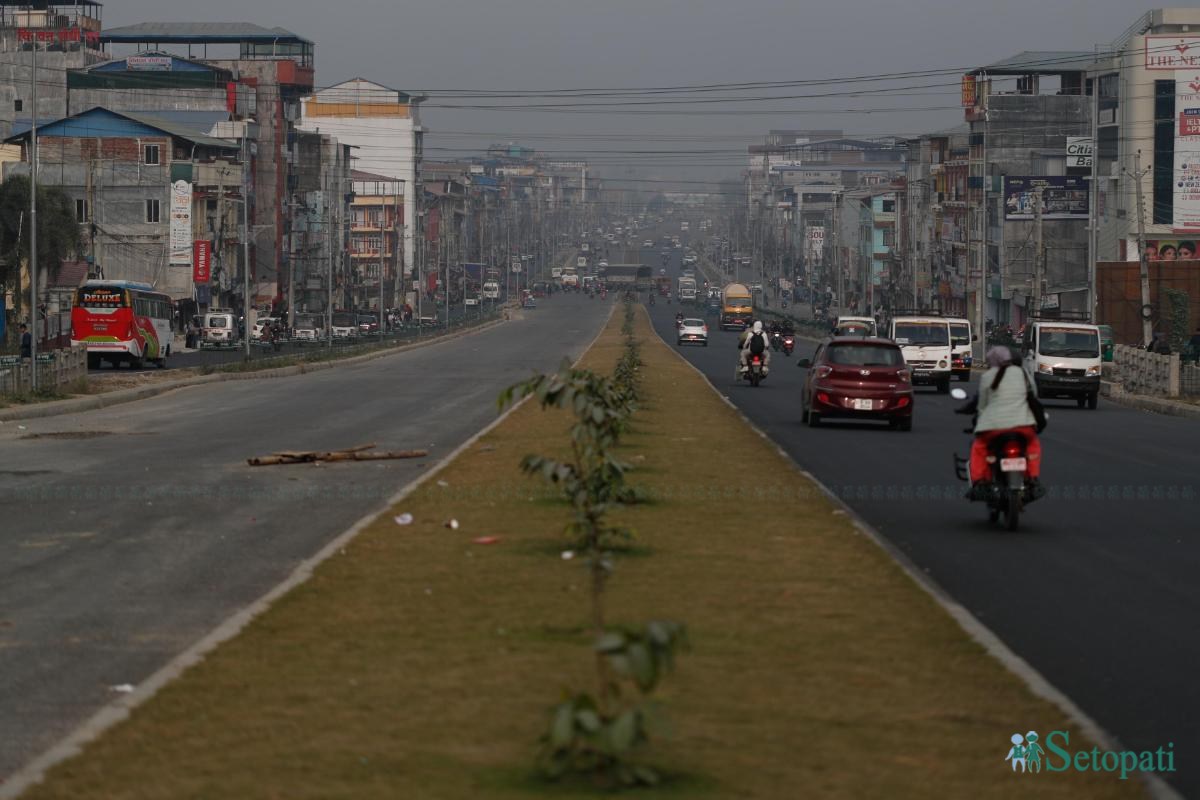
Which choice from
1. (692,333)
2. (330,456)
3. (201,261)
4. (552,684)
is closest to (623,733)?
(552,684)

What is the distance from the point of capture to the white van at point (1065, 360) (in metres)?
45.6

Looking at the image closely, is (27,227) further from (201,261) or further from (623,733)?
(623,733)

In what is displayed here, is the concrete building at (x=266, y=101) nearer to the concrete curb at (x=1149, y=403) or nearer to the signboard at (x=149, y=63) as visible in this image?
the signboard at (x=149, y=63)

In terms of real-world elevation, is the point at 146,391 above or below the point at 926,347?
below

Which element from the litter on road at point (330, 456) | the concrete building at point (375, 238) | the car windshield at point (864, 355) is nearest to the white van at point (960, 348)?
the car windshield at point (864, 355)

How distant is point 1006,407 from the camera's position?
649 inches

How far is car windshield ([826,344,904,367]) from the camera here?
3222 cm

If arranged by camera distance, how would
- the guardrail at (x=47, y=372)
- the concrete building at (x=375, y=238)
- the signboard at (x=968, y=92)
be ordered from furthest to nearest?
the concrete building at (x=375, y=238)
the signboard at (x=968, y=92)
the guardrail at (x=47, y=372)

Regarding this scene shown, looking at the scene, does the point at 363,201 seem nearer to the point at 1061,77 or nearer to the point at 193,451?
the point at 1061,77

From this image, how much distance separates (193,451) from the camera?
26.1m

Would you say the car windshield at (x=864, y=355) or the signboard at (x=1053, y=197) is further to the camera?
the signboard at (x=1053, y=197)

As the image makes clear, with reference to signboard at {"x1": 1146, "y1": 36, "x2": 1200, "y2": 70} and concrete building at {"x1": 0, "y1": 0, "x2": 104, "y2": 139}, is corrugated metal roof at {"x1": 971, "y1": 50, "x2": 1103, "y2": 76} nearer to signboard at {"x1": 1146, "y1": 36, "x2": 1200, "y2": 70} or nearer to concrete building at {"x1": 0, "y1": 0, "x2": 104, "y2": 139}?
signboard at {"x1": 1146, "y1": 36, "x2": 1200, "y2": 70}

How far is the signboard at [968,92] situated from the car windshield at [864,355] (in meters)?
107

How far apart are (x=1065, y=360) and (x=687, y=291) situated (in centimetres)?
15000
